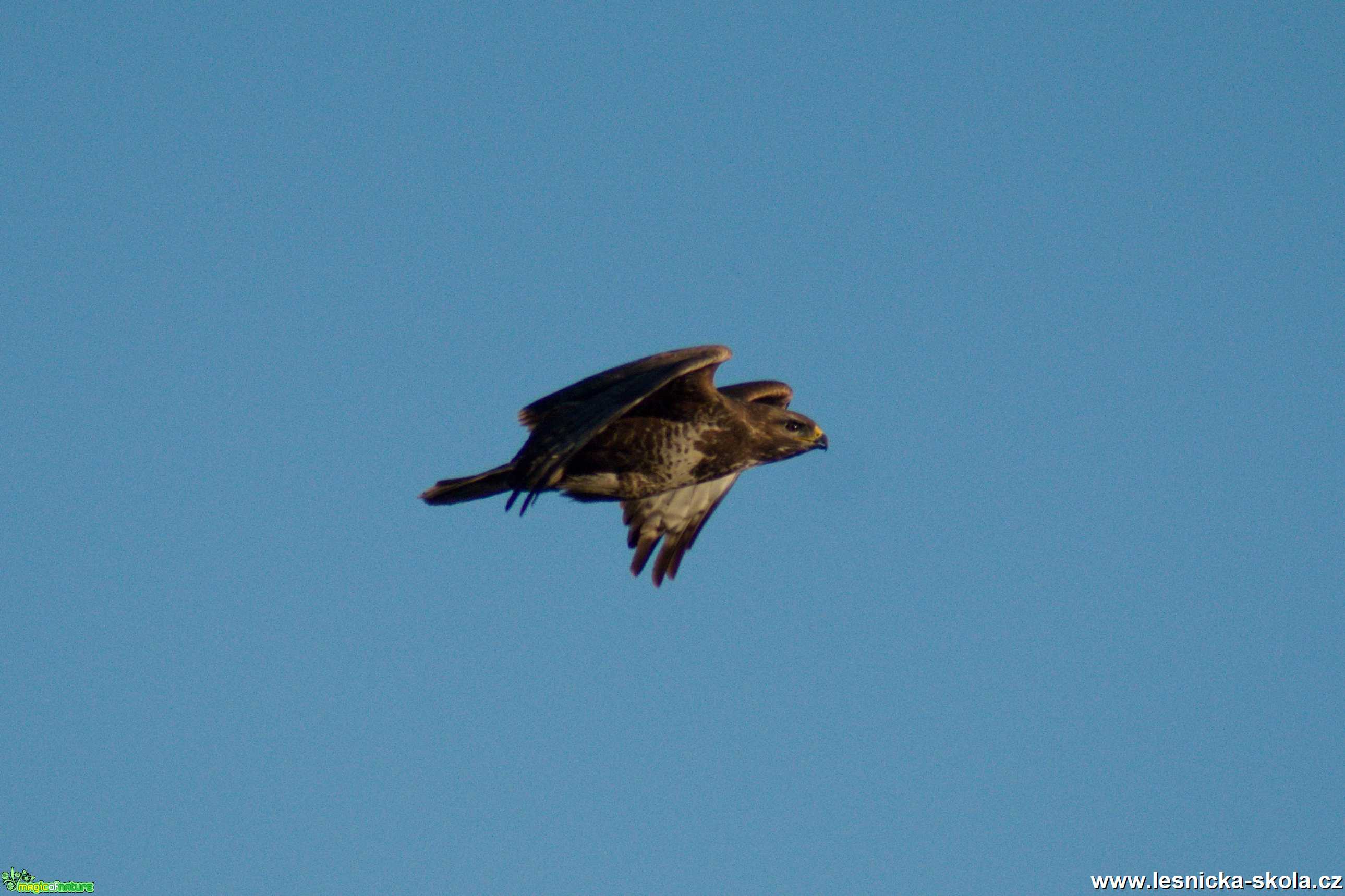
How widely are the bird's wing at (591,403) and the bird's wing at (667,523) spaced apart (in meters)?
1.89

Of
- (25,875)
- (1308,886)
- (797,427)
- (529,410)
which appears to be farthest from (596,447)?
(1308,886)

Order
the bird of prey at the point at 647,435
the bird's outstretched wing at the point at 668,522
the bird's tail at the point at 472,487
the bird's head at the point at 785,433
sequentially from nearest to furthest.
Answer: the bird of prey at the point at 647,435 → the bird's tail at the point at 472,487 → the bird's head at the point at 785,433 → the bird's outstretched wing at the point at 668,522

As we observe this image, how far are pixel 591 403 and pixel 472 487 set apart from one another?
1252mm

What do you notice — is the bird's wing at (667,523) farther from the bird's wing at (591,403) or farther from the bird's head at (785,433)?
the bird's wing at (591,403)

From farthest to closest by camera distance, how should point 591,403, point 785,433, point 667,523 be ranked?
point 667,523, point 785,433, point 591,403

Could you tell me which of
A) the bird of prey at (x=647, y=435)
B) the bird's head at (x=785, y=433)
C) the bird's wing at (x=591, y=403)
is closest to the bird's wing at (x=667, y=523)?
the bird of prey at (x=647, y=435)

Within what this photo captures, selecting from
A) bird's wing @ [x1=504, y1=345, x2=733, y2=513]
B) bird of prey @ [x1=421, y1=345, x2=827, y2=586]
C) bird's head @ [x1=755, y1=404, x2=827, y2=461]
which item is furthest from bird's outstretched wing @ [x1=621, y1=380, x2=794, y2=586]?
bird's wing @ [x1=504, y1=345, x2=733, y2=513]

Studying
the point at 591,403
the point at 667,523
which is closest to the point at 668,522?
the point at 667,523

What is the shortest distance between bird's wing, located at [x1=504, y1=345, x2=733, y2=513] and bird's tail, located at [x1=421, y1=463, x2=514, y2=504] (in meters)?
0.25

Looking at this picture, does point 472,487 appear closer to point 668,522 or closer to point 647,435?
point 647,435

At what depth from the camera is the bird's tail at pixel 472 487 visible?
1123 centimetres

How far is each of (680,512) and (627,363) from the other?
2.47m

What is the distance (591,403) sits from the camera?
10.7m

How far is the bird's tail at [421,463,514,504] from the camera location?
11.2m
